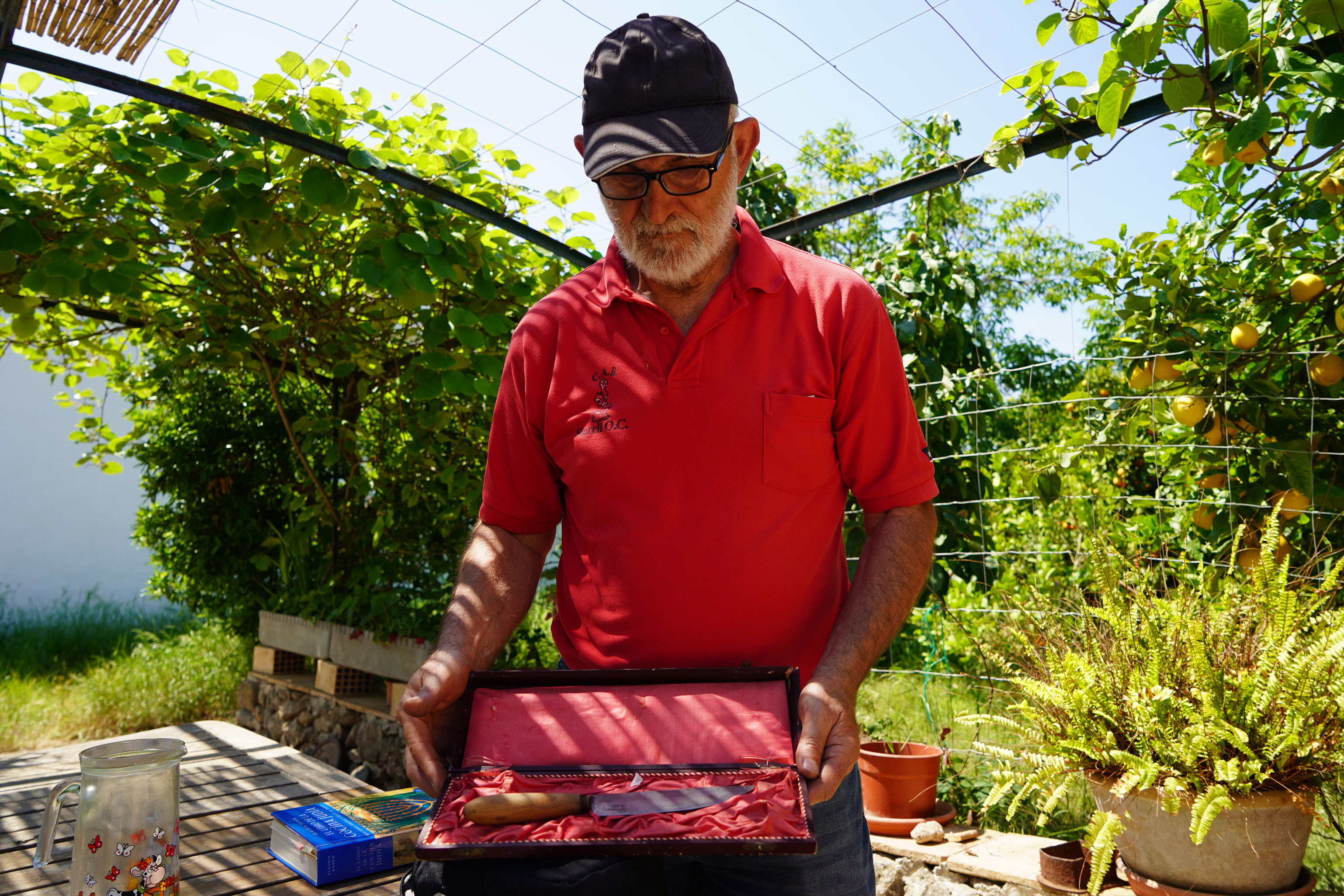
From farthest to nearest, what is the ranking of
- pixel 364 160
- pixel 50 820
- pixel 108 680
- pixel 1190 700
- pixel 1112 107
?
pixel 108 680
pixel 364 160
pixel 1112 107
pixel 1190 700
pixel 50 820

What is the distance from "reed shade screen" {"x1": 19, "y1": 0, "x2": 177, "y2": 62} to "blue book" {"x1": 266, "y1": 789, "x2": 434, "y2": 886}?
2.08 meters

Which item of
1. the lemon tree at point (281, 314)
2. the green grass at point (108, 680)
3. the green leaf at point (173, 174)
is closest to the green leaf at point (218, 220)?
the lemon tree at point (281, 314)

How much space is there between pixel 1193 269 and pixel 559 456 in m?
2.28

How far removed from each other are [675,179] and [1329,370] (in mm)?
2001

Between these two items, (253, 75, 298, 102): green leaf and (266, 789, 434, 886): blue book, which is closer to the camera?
(266, 789, 434, 886): blue book

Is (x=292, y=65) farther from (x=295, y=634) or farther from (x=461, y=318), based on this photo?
(x=295, y=634)

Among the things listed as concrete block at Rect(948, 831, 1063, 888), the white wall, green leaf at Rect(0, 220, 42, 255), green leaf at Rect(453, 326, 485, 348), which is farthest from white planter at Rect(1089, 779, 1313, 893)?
the white wall

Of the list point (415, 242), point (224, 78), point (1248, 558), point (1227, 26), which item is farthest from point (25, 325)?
point (1248, 558)

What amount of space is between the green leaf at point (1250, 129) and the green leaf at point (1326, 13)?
17 cm

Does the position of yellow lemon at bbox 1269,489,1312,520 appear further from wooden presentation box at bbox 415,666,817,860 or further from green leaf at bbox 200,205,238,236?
green leaf at bbox 200,205,238,236

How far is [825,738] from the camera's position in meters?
0.99

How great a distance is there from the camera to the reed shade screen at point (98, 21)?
7.75 feet

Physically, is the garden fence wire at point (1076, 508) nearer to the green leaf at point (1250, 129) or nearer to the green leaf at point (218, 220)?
the green leaf at point (1250, 129)

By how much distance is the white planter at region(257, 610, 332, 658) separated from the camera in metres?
4.63
